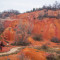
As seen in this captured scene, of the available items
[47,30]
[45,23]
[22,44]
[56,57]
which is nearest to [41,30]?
[47,30]

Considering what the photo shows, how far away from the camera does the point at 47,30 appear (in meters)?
27.9

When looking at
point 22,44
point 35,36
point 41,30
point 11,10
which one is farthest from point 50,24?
point 11,10

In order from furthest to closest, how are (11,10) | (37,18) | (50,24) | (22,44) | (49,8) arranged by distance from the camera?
1. (11,10)
2. (49,8)
3. (37,18)
4. (50,24)
5. (22,44)

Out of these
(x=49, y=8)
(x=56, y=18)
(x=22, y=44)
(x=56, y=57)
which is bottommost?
(x=22, y=44)

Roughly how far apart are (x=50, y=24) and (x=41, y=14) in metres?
5.46

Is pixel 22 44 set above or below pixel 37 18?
below

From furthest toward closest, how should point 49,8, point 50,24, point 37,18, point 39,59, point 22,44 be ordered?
point 49,8 → point 37,18 → point 50,24 → point 22,44 → point 39,59

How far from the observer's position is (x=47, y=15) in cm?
3266

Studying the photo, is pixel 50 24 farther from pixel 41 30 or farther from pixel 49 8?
pixel 49 8

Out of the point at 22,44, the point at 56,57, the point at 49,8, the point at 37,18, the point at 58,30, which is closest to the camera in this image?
the point at 56,57

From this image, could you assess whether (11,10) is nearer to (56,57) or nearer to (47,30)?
(47,30)

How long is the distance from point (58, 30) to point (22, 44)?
44.8 ft

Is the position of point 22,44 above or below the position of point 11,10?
below

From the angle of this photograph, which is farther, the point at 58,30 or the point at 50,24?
the point at 50,24
